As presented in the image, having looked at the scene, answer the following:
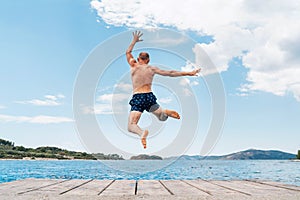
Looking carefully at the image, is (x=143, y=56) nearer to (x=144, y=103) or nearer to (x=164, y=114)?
(x=144, y=103)

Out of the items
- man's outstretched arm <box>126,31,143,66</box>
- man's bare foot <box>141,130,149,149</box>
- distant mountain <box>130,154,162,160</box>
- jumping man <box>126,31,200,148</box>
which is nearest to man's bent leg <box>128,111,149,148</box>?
jumping man <box>126,31,200,148</box>

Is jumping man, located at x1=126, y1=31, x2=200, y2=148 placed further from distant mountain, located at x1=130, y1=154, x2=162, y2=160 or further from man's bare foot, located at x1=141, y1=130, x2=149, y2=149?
distant mountain, located at x1=130, y1=154, x2=162, y2=160

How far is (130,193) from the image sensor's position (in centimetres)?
559

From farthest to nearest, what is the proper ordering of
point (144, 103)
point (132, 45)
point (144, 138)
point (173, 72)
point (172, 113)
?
point (132, 45) → point (173, 72) → point (144, 103) → point (172, 113) → point (144, 138)

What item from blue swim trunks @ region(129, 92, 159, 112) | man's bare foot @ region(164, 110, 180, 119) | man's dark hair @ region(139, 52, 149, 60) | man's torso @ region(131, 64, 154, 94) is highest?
A: man's dark hair @ region(139, 52, 149, 60)

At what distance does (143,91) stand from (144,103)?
25cm

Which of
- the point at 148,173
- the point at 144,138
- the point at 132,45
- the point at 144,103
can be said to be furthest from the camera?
the point at 148,173

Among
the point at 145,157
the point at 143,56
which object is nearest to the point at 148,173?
the point at 145,157

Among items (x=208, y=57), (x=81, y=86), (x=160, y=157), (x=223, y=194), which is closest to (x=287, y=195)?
(x=223, y=194)

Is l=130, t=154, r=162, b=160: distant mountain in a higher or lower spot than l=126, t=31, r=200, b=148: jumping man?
lower

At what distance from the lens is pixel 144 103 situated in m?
5.65

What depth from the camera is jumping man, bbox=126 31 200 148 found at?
563cm

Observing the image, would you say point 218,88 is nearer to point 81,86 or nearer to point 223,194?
point 223,194

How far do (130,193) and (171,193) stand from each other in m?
0.67
